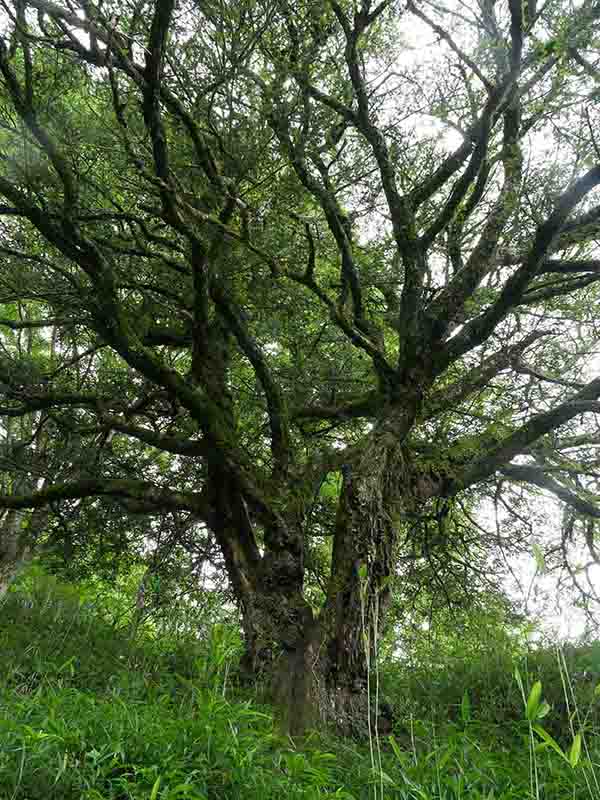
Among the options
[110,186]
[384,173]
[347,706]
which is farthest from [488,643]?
[110,186]

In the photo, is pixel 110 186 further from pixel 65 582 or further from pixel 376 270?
pixel 65 582

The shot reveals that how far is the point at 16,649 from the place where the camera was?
564 cm

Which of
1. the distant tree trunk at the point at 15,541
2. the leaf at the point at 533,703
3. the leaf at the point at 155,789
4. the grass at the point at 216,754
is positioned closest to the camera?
the leaf at the point at 533,703

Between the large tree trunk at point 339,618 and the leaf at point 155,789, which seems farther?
the large tree trunk at point 339,618

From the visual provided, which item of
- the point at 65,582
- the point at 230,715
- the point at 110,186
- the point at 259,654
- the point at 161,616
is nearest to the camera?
the point at 230,715

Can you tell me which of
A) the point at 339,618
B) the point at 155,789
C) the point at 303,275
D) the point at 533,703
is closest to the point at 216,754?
the point at 155,789

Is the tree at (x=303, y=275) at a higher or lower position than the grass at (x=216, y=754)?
higher

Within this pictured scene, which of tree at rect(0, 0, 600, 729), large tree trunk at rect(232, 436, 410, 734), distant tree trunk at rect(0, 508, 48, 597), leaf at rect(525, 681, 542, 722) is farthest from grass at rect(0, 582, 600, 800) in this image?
distant tree trunk at rect(0, 508, 48, 597)

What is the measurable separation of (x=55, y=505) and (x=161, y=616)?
2148 mm

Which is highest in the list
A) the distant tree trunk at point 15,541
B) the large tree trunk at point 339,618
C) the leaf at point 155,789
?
the distant tree trunk at point 15,541

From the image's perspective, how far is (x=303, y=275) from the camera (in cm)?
636

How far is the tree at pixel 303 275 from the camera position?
5.00 meters

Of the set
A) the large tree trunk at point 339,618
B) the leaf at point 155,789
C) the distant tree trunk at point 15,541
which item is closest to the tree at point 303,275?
the large tree trunk at point 339,618

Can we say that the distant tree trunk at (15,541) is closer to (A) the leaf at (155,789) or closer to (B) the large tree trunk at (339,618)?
(B) the large tree trunk at (339,618)
